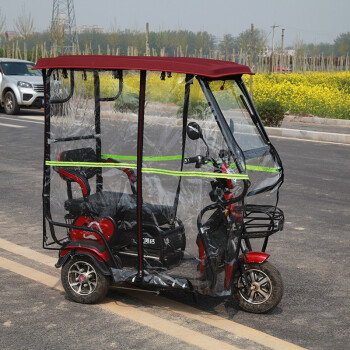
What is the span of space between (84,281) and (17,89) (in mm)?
17309

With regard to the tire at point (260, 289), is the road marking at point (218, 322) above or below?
below

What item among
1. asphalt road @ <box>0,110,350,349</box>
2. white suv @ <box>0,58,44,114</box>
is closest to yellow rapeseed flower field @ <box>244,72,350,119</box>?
white suv @ <box>0,58,44,114</box>

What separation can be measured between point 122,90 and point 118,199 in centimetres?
75

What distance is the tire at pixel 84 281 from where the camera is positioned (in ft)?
16.6

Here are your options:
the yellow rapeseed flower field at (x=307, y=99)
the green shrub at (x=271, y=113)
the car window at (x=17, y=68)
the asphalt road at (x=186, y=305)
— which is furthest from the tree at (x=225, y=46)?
the asphalt road at (x=186, y=305)

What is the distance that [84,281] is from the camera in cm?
511

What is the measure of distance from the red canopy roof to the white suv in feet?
53.9

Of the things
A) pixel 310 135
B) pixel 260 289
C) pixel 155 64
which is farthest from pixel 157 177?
pixel 310 135

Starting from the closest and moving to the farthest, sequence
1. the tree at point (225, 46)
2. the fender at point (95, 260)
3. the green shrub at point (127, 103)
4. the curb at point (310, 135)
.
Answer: the green shrub at point (127, 103) → the fender at point (95, 260) → the curb at point (310, 135) → the tree at point (225, 46)

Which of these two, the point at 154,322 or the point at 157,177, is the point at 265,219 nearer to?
the point at 157,177

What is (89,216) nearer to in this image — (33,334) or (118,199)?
(118,199)

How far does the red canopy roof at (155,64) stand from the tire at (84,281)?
4.32 ft

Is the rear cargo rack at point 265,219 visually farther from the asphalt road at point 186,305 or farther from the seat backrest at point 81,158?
the seat backrest at point 81,158

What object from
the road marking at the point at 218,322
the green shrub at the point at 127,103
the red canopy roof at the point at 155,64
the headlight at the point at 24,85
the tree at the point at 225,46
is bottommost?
the road marking at the point at 218,322
